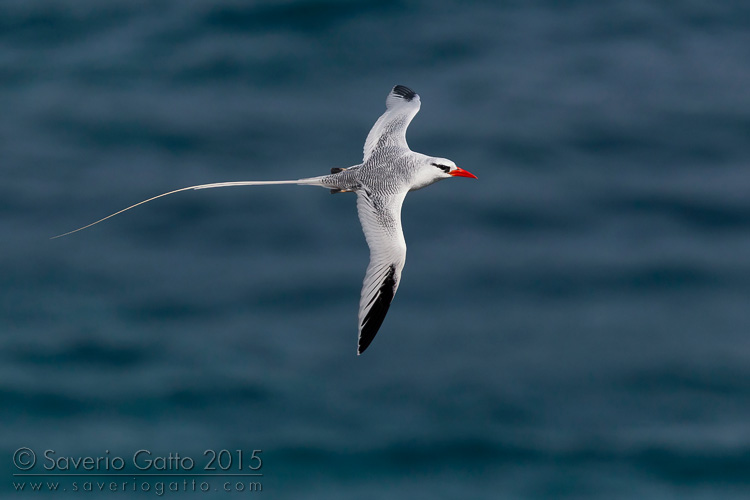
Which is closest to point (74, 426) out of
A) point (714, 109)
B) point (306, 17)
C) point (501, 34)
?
point (306, 17)

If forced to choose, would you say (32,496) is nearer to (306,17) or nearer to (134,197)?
(134,197)

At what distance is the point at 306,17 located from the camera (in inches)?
1057

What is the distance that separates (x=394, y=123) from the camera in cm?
1880

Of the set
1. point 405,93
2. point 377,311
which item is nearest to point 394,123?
point 405,93

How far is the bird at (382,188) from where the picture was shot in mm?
15492

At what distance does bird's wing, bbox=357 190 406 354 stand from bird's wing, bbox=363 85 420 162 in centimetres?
163

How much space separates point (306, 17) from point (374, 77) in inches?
120

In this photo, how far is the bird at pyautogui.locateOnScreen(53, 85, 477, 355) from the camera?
15.5m

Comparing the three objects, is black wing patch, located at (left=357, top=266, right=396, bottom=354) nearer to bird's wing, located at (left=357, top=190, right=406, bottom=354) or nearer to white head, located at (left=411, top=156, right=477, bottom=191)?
bird's wing, located at (left=357, top=190, right=406, bottom=354)

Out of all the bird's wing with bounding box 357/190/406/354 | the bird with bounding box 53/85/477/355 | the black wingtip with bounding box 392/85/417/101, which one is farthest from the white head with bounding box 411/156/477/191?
the black wingtip with bounding box 392/85/417/101

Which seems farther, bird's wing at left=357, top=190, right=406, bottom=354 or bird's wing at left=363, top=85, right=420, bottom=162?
bird's wing at left=363, top=85, right=420, bottom=162

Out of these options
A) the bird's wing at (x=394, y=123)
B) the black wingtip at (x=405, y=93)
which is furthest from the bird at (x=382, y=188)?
the black wingtip at (x=405, y=93)

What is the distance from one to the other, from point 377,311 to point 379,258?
3.09 ft

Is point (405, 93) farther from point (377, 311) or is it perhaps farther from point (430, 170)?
point (377, 311)
